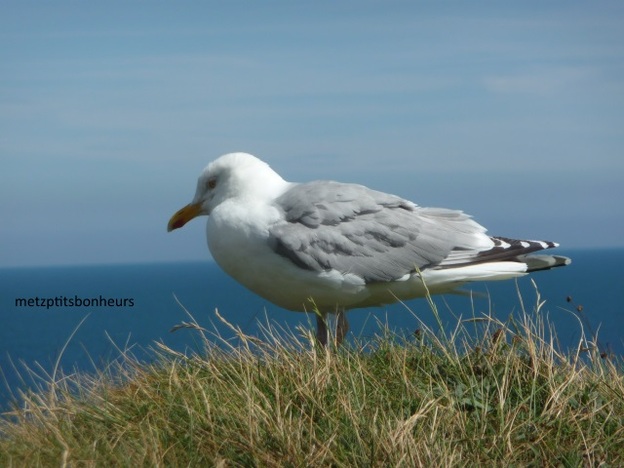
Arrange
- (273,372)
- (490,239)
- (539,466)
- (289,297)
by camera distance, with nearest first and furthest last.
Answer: (539,466) < (273,372) < (289,297) < (490,239)

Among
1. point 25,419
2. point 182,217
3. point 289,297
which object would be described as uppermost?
point 182,217

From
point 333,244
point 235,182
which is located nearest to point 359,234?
point 333,244

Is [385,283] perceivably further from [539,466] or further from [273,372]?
[539,466]

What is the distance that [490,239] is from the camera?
836 cm

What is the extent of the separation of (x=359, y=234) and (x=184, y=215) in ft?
5.92

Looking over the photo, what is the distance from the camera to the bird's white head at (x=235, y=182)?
25.8 ft

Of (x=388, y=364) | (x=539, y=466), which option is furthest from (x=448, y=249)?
(x=539, y=466)

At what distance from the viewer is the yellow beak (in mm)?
8461

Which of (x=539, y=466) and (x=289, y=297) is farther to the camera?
(x=289, y=297)

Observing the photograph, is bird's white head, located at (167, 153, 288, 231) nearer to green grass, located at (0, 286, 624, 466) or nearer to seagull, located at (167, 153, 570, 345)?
seagull, located at (167, 153, 570, 345)

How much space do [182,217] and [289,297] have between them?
1579 mm

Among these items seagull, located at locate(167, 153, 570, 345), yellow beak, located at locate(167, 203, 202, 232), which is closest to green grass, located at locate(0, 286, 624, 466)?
seagull, located at locate(167, 153, 570, 345)

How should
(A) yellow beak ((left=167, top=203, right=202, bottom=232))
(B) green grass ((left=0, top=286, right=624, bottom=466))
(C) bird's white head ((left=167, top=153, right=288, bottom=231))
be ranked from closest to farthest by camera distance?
1. (B) green grass ((left=0, top=286, right=624, bottom=466))
2. (C) bird's white head ((left=167, top=153, right=288, bottom=231))
3. (A) yellow beak ((left=167, top=203, right=202, bottom=232))

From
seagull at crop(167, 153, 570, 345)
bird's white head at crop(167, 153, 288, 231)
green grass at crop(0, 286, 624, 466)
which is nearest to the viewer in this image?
green grass at crop(0, 286, 624, 466)
